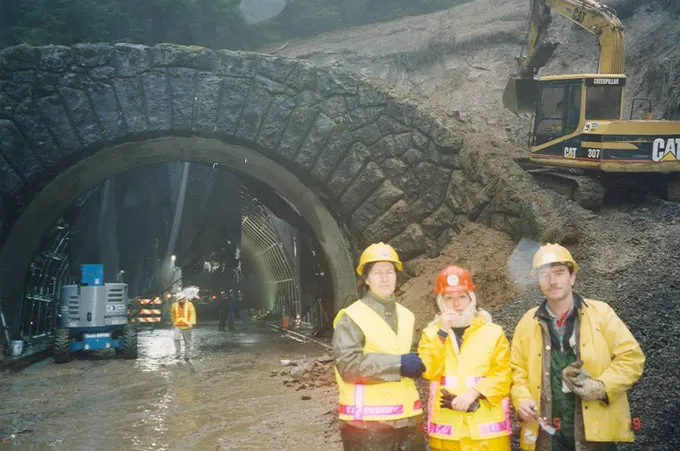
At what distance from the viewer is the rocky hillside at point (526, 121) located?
642 centimetres

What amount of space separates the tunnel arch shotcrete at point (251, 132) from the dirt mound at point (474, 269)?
12.6 inches

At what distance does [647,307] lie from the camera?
22.9 feet

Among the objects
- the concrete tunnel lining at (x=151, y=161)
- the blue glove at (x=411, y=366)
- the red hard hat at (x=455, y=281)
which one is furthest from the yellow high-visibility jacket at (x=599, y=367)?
the concrete tunnel lining at (x=151, y=161)

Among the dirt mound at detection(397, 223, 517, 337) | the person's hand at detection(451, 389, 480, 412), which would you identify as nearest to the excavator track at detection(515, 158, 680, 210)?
the dirt mound at detection(397, 223, 517, 337)

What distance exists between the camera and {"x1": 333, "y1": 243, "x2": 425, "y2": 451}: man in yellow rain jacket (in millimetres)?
3670

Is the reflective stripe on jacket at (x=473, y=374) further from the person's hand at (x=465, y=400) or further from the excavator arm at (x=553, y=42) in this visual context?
the excavator arm at (x=553, y=42)

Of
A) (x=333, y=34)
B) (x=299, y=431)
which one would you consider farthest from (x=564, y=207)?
(x=333, y=34)

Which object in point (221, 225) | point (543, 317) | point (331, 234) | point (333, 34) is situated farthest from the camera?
point (333, 34)

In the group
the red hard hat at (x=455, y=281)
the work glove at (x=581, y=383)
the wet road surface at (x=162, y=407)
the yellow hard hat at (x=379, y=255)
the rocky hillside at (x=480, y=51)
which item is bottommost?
the wet road surface at (x=162, y=407)

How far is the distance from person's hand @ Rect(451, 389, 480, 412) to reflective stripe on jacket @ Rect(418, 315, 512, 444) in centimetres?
5

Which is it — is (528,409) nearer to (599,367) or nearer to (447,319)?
(599,367)

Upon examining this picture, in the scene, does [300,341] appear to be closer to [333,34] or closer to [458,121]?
[458,121]

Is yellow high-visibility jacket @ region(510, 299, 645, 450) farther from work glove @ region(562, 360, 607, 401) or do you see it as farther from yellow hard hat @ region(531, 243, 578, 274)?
yellow hard hat @ region(531, 243, 578, 274)

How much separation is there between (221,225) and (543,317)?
1884 cm
